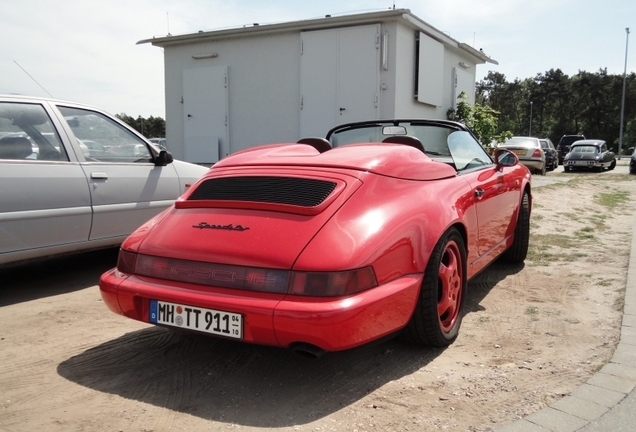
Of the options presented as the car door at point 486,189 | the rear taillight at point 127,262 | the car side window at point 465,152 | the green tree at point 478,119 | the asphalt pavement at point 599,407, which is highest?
the green tree at point 478,119

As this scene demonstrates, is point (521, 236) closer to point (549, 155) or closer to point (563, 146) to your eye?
point (549, 155)

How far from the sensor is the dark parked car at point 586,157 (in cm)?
2308

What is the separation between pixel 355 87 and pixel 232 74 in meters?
3.33

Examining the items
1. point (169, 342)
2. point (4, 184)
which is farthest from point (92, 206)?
point (169, 342)

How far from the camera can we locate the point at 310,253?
247 centimetres

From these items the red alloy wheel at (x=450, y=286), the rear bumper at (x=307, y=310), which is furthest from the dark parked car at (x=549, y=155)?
the rear bumper at (x=307, y=310)

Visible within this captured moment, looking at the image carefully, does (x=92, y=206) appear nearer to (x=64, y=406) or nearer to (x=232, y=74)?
(x=64, y=406)

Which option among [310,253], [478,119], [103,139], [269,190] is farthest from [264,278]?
[478,119]

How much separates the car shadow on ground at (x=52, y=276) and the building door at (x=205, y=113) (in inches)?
307

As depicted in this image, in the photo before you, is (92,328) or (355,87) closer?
(92,328)

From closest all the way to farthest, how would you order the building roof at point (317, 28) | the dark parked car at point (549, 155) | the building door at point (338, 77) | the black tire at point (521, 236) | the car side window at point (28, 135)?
the car side window at point (28, 135), the black tire at point (521, 236), the building roof at point (317, 28), the building door at point (338, 77), the dark parked car at point (549, 155)

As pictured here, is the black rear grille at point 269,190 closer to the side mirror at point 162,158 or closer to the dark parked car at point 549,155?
the side mirror at point 162,158

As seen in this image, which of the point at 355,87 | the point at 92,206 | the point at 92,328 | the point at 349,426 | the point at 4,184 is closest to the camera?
the point at 349,426

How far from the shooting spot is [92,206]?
4699 millimetres
